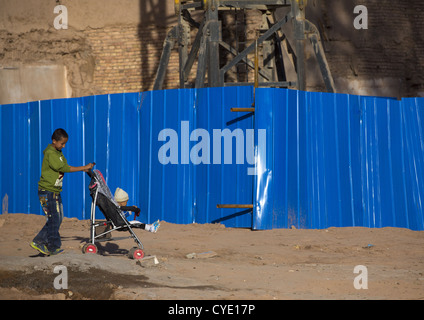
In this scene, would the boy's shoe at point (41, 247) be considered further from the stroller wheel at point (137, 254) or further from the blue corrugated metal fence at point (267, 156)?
the blue corrugated metal fence at point (267, 156)

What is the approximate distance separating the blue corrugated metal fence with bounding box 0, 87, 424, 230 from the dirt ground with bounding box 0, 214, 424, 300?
0.34 meters

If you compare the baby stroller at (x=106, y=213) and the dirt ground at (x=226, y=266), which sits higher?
the baby stroller at (x=106, y=213)

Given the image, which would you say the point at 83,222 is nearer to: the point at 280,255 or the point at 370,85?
the point at 280,255

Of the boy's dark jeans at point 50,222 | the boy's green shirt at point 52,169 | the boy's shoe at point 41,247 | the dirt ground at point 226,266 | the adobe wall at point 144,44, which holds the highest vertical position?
the adobe wall at point 144,44

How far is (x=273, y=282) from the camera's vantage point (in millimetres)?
6336

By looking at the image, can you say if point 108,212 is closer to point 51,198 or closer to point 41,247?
point 51,198

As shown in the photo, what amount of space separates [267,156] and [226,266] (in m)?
2.93

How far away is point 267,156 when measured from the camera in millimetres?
9805

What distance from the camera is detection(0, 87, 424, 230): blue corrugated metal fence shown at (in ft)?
32.3

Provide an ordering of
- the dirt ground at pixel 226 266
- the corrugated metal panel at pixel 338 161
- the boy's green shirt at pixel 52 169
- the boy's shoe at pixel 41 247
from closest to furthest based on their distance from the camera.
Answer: the dirt ground at pixel 226 266
the boy's shoe at pixel 41 247
the boy's green shirt at pixel 52 169
the corrugated metal panel at pixel 338 161

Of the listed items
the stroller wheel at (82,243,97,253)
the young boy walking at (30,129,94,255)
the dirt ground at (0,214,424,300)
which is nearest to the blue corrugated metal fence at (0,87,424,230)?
the dirt ground at (0,214,424,300)

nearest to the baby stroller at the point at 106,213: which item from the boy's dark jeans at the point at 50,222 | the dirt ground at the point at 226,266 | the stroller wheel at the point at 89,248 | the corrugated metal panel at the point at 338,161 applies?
the stroller wheel at the point at 89,248

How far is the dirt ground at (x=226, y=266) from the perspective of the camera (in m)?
5.74

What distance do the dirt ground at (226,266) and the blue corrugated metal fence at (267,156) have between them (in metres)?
0.34
